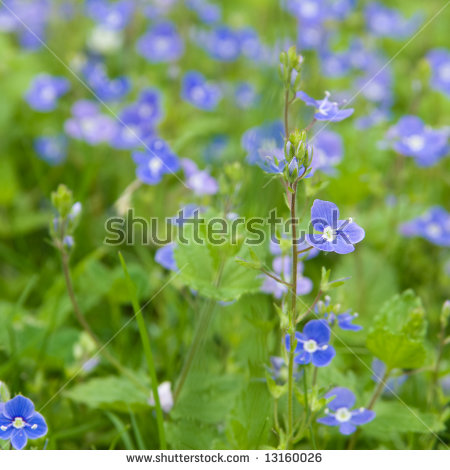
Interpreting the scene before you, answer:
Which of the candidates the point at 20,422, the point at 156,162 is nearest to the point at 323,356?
the point at 20,422

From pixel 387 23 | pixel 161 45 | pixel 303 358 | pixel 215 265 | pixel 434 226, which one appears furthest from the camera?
pixel 387 23

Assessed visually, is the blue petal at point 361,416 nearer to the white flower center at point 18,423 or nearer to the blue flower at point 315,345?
the blue flower at point 315,345

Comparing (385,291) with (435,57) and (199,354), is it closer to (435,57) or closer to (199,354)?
(199,354)

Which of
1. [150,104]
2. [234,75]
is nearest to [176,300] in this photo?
[150,104]

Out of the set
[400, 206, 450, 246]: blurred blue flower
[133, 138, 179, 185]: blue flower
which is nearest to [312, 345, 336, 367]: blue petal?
[133, 138, 179, 185]: blue flower

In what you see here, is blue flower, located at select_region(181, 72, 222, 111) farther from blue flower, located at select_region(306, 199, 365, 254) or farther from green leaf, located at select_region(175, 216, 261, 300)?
blue flower, located at select_region(306, 199, 365, 254)

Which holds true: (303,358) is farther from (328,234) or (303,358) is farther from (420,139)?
(420,139)

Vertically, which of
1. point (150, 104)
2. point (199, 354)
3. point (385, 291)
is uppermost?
point (150, 104)
